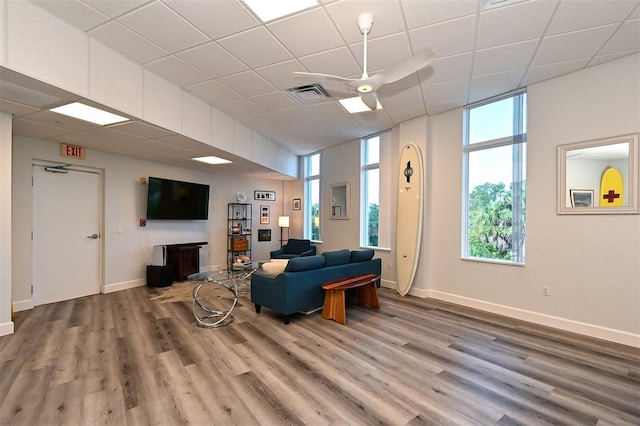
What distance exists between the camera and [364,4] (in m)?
2.40

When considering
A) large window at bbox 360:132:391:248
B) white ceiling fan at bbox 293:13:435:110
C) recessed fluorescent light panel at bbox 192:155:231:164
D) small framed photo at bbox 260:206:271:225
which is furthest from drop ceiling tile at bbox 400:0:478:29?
small framed photo at bbox 260:206:271:225

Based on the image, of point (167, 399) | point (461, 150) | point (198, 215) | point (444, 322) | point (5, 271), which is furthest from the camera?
point (198, 215)

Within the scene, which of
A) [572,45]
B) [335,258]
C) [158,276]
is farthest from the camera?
[158,276]

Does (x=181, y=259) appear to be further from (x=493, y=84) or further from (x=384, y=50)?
(x=493, y=84)

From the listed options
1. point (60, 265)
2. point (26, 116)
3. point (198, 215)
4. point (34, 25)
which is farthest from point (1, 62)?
point (198, 215)

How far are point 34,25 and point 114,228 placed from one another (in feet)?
12.1

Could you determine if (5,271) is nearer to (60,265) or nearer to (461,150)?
(60,265)

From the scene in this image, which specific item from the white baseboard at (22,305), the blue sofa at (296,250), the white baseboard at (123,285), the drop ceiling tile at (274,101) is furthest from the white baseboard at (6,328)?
the blue sofa at (296,250)

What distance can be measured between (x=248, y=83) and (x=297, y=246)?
429 cm

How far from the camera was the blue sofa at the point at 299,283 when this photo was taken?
3611 millimetres

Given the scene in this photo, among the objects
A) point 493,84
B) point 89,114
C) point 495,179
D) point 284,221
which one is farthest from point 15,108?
point 495,179

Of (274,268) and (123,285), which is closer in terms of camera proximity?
(274,268)

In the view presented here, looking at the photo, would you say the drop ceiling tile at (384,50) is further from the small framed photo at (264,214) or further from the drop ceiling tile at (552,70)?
the small framed photo at (264,214)

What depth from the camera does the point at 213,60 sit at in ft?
10.6
